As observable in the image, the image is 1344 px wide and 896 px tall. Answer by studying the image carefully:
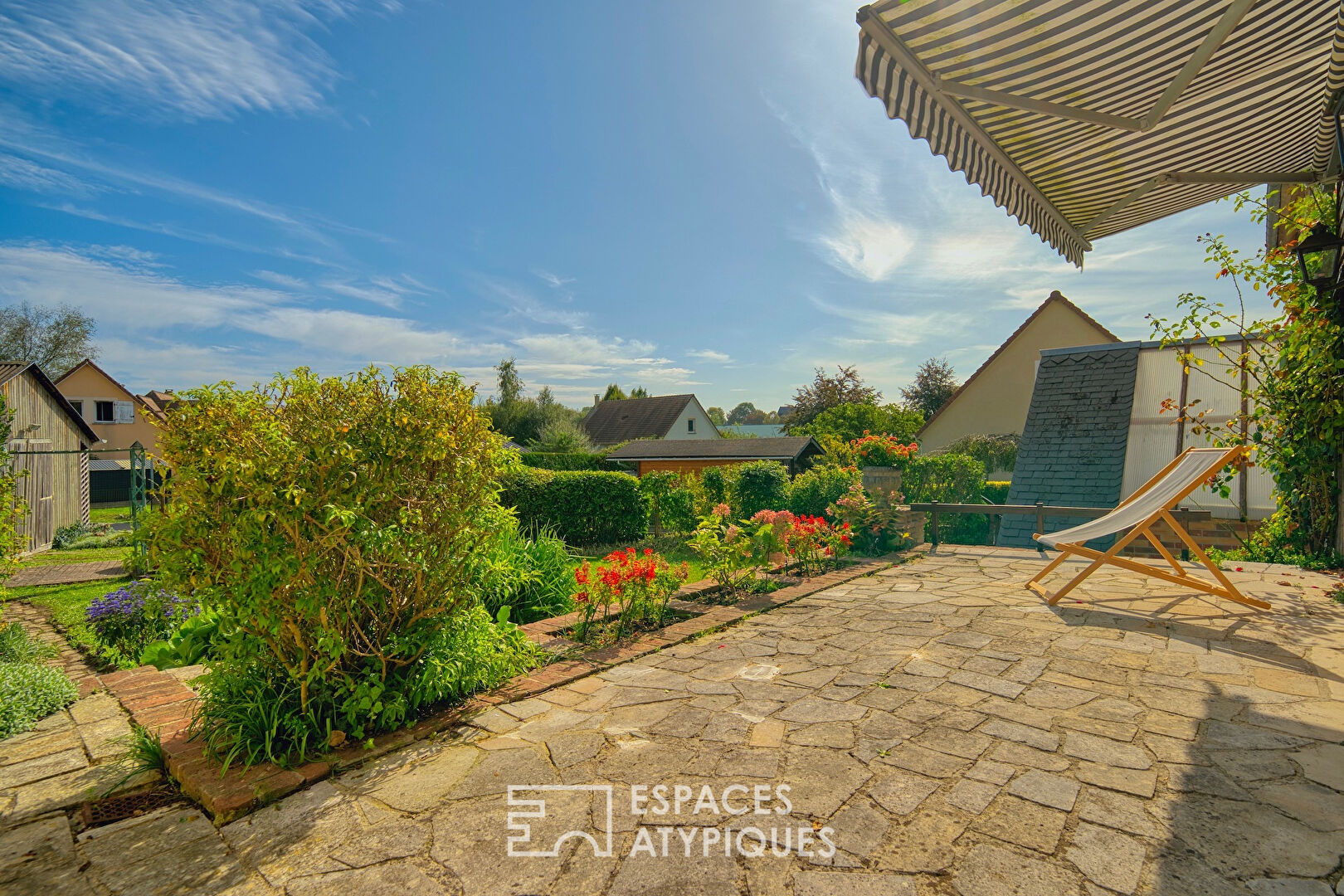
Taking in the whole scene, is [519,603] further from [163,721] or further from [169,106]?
[169,106]

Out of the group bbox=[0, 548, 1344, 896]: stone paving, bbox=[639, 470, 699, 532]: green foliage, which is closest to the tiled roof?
bbox=[639, 470, 699, 532]: green foliage

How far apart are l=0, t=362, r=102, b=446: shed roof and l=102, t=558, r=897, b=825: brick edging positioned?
12.9 meters

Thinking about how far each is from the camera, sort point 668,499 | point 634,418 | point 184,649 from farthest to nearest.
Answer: point 634,418 → point 668,499 → point 184,649

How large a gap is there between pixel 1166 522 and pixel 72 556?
17274 mm

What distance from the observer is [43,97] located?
632 cm

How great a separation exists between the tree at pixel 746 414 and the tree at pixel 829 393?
174 feet

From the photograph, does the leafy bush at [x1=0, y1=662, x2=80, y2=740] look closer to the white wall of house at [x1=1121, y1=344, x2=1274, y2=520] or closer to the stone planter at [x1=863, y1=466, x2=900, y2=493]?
the stone planter at [x1=863, y1=466, x2=900, y2=493]

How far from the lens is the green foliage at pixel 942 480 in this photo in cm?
1077

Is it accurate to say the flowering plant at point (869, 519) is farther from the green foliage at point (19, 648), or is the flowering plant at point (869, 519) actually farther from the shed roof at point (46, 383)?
the shed roof at point (46, 383)

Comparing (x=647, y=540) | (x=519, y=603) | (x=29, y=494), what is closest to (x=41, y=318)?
(x=29, y=494)

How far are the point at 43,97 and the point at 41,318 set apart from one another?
131 feet

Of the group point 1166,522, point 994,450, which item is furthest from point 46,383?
point 994,450

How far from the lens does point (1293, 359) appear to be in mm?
5582

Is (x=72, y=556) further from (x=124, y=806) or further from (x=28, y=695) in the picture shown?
(x=124, y=806)
